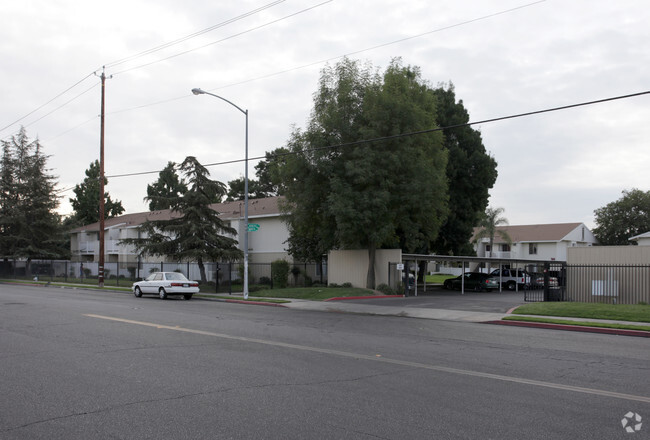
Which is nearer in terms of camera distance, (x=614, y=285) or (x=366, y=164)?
(x=614, y=285)

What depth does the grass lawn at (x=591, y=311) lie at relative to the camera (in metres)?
16.2

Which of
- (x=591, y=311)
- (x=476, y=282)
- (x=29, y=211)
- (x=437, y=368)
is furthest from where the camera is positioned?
(x=29, y=211)

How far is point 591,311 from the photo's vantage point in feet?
56.8

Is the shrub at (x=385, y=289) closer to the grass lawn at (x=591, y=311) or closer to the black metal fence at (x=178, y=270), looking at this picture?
the black metal fence at (x=178, y=270)

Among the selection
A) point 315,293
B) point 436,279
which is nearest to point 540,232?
point 436,279

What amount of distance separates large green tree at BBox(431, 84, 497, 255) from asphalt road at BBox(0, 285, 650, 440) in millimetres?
25902

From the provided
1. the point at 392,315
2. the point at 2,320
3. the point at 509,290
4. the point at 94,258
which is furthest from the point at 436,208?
the point at 94,258

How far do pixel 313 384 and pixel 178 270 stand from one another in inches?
1269

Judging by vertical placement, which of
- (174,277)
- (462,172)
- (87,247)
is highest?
(462,172)

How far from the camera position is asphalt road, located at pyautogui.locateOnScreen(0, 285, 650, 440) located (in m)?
5.52

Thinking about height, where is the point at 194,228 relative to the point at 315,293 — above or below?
above

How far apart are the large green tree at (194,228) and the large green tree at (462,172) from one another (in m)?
16.1

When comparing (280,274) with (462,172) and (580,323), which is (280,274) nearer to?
(462,172)

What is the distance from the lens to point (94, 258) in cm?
5769
